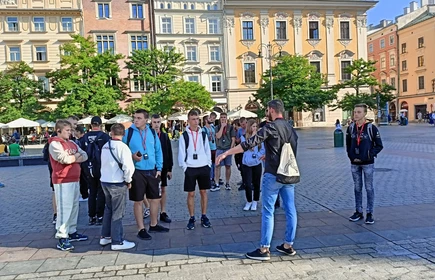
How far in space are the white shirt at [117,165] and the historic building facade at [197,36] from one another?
39.5 meters

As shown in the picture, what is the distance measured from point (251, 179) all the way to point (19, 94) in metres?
37.1

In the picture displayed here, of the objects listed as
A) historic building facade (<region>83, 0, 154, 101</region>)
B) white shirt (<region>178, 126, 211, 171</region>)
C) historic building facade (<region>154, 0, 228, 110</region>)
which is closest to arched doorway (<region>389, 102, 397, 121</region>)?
historic building facade (<region>154, 0, 228, 110</region>)

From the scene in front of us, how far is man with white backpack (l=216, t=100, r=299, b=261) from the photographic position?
429 centimetres

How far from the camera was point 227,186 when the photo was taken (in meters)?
9.23

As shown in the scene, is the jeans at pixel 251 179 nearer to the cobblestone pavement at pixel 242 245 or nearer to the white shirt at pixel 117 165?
the cobblestone pavement at pixel 242 245

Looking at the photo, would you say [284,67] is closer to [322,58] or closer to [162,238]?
[322,58]

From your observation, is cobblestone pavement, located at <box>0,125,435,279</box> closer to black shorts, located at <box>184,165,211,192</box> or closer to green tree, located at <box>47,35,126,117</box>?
black shorts, located at <box>184,165,211,192</box>

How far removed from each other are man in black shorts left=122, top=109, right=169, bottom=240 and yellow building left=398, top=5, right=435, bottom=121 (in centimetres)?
5890

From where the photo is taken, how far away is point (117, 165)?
4.95m

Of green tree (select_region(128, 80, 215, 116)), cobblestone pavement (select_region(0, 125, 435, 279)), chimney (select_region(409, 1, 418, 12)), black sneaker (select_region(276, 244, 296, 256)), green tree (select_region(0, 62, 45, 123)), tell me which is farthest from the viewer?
chimney (select_region(409, 1, 418, 12))

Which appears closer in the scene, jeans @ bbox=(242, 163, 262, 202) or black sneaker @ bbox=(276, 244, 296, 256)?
black sneaker @ bbox=(276, 244, 296, 256)

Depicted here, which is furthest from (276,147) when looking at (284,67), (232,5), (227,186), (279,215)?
(232,5)

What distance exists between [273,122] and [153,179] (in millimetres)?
2188

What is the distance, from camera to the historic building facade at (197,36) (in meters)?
43.3
